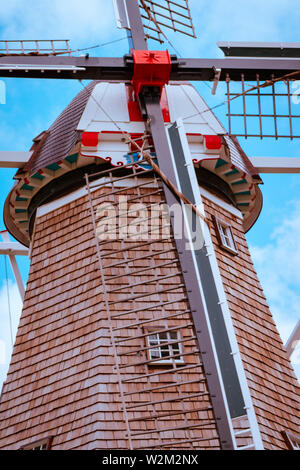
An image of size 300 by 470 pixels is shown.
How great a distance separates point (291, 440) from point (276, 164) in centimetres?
451

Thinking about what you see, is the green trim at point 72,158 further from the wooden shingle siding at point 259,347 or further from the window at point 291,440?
the window at point 291,440

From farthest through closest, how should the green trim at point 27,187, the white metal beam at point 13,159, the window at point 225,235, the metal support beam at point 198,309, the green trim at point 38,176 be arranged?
1. the white metal beam at point 13,159
2. the green trim at point 27,187
3. the green trim at point 38,176
4. the window at point 225,235
5. the metal support beam at point 198,309

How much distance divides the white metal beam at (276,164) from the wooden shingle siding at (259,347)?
47.8 inches

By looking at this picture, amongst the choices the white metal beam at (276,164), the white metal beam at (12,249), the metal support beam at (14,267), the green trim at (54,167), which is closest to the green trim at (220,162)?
the white metal beam at (276,164)

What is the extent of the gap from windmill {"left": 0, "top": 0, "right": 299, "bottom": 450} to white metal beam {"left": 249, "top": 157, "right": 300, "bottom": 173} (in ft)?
→ 0.12

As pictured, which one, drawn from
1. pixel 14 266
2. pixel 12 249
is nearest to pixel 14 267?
pixel 14 266

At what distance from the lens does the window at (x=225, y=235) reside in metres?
11.3

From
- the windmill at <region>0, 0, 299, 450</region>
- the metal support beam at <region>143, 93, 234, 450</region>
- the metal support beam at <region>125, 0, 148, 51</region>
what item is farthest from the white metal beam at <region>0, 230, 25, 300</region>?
the metal support beam at <region>143, 93, 234, 450</region>

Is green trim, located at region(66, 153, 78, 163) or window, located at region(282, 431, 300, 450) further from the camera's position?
green trim, located at region(66, 153, 78, 163)

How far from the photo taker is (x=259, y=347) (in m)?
10.5

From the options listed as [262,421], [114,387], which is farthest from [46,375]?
[262,421]

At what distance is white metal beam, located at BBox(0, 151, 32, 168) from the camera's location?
12.0 m

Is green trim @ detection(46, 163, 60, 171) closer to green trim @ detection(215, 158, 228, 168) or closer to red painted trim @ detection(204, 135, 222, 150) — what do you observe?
red painted trim @ detection(204, 135, 222, 150)

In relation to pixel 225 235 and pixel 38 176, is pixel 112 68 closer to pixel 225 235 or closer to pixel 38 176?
pixel 38 176
